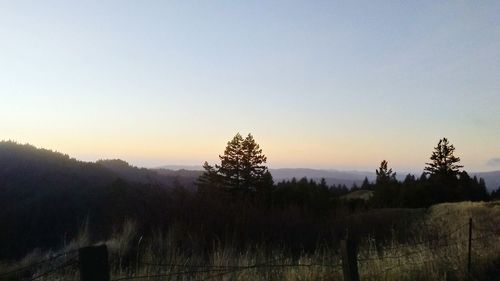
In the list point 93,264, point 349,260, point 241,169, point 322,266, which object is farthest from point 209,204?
point 241,169

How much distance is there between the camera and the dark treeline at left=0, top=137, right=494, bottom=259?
17.6 metres

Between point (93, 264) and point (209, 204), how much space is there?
46.2 ft

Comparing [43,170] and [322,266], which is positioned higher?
[43,170]

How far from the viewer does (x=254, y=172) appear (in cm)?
5481

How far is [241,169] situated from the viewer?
54.4 meters

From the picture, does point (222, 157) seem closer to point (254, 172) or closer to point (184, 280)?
point (254, 172)

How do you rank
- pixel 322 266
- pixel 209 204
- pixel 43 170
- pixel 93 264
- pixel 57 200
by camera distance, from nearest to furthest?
pixel 93 264 < pixel 322 266 < pixel 209 204 < pixel 57 200 < pixel 43 170

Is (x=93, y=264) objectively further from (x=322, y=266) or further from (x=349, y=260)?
(x=322, y=266)

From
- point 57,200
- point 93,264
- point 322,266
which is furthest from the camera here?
point 57,200

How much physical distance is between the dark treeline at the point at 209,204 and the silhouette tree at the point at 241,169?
0.11 metres

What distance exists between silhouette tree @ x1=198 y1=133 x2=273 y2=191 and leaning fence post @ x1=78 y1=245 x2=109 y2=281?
4653 cm

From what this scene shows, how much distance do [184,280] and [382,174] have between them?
6424cm

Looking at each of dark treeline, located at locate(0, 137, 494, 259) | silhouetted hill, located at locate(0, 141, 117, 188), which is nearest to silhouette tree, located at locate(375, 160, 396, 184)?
dark treeline, located at locate(0, 137, 494, 259)

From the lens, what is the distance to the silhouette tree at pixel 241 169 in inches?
2069
